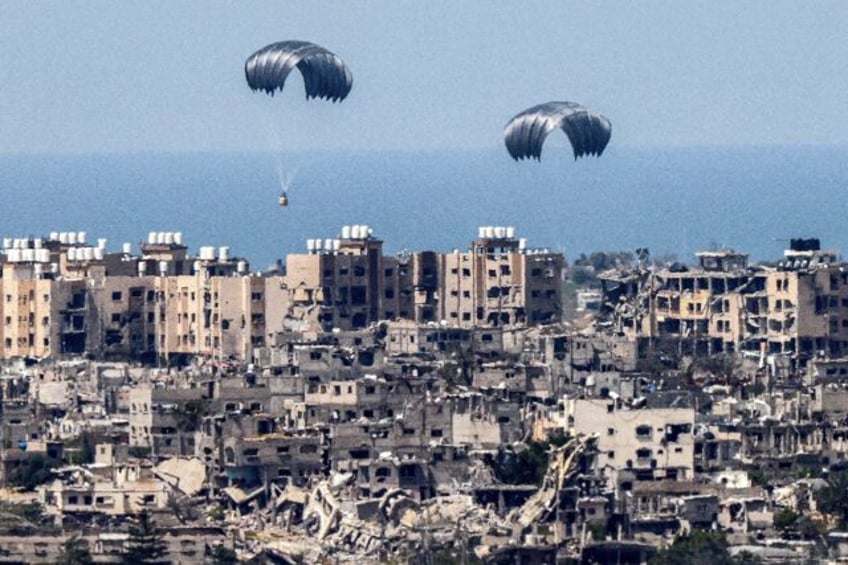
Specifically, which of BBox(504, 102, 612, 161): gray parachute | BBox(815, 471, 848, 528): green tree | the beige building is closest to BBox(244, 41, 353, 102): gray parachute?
BBox(504, 102, 612, 161): gray parachute

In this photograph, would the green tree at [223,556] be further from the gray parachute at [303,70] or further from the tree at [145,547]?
the gray parachute at [303,70]

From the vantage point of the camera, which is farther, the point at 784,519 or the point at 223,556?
the point at 784,519

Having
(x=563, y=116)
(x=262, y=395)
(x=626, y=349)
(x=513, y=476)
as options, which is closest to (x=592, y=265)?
(x=563, y=116)

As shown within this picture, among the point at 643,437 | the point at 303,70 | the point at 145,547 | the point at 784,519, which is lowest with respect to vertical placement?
the point at 145,547

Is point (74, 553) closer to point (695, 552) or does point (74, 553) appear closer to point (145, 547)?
point (145, 547)

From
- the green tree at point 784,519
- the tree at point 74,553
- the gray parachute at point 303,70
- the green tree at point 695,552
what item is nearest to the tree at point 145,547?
the tree at point 74,553

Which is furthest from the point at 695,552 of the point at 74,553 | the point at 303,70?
the point at 303,70

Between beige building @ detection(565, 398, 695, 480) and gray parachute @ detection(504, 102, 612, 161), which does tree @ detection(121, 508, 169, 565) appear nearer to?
beige building @ detection(565, 398, 695, 480)
